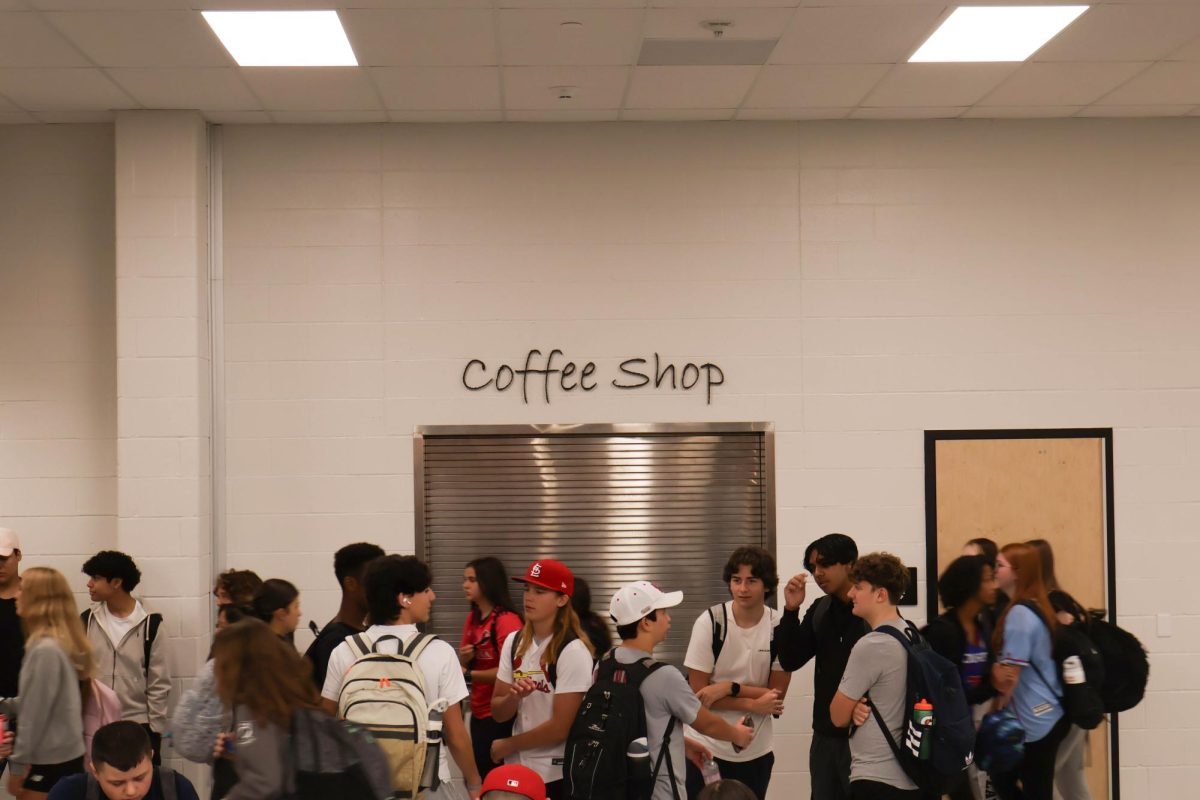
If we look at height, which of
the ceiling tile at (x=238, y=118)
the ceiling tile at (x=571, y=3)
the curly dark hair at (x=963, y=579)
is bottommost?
the curly dark hair at (x=963, y=579)

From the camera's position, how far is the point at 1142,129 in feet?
20.4

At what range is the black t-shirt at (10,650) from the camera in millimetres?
5102

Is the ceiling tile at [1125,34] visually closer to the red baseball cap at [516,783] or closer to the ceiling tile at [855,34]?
the ceiling tile at [855,34]

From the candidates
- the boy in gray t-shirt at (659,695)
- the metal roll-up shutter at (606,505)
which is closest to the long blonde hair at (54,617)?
the metal roll-up shutter at (606,505)

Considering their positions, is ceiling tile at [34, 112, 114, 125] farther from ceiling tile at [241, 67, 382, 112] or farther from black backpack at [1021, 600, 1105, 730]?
black backpack at [1021, 600, 1105, 730]

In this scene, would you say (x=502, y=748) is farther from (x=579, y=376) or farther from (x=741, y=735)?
(x=579, y=376)

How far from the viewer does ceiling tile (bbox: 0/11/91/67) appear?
466 centimetres

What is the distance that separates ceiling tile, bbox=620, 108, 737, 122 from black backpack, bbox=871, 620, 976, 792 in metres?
2.96

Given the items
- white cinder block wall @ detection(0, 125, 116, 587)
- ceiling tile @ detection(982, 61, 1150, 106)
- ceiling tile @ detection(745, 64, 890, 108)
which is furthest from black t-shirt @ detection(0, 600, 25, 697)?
ceiling tile @ detection(982, 61, 1150, 106)

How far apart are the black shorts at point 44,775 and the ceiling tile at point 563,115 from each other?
11.5 feet

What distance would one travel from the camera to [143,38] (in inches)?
191

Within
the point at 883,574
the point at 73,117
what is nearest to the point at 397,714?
the point at 883,574

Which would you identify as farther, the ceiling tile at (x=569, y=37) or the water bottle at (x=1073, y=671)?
the ceiling tile at (x=569, y=37)

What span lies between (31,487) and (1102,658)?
508 cm
